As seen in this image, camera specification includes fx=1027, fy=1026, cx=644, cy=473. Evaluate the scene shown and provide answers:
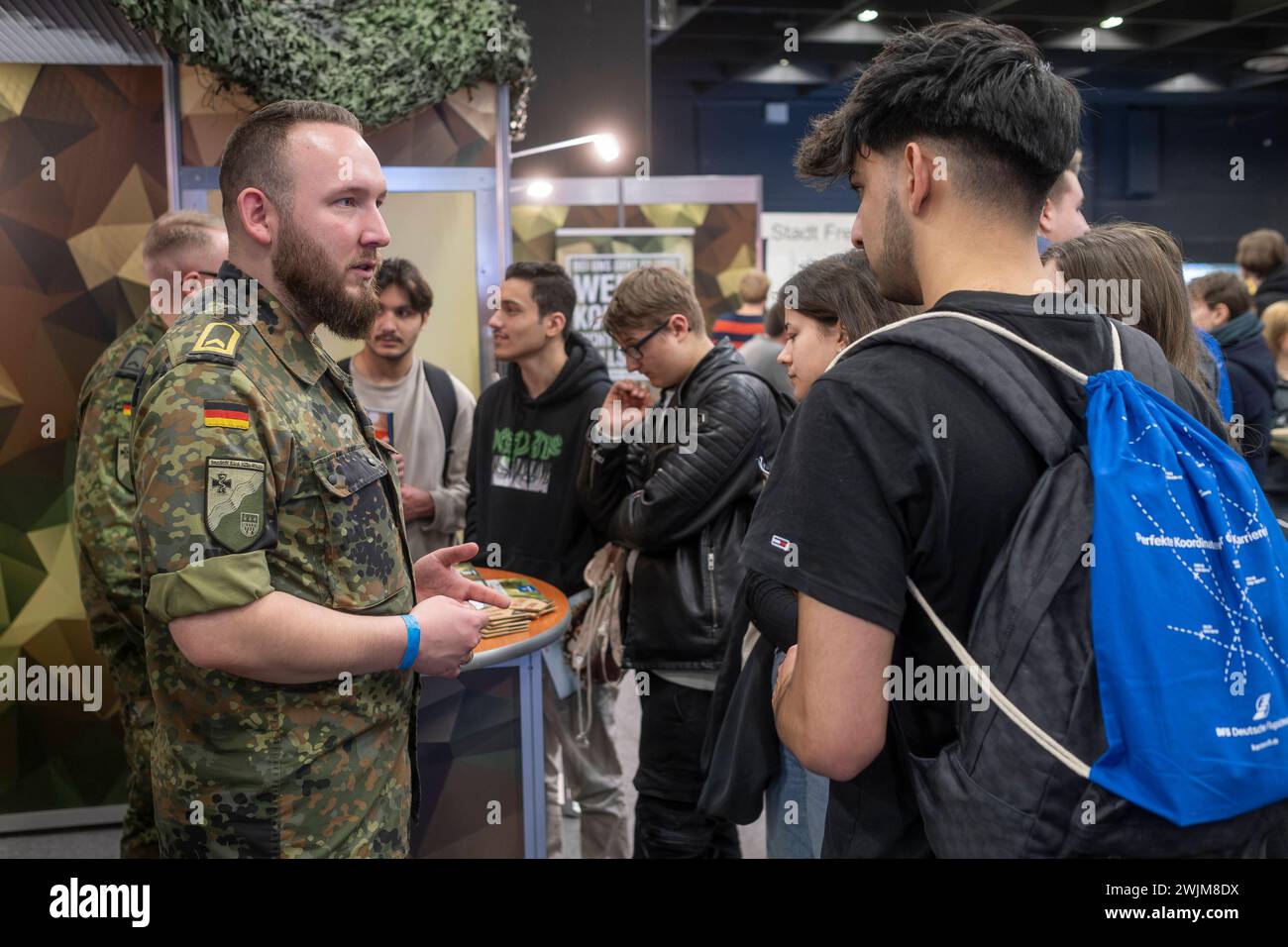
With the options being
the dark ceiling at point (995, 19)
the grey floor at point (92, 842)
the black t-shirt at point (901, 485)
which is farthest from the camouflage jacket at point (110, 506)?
the dark ceiling at point (995, 19)

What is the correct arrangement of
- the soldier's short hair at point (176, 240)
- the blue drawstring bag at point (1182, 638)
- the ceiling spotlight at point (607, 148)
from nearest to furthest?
the blue drawstring bag at point (1182, 638) < the soldier's short hair at point (176, 240) < the ceiling spotlight at point (607, 148)

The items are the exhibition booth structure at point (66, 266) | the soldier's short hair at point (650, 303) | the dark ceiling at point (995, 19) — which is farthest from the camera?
the dark ceiling at point (995, 19)

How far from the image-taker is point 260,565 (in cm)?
137

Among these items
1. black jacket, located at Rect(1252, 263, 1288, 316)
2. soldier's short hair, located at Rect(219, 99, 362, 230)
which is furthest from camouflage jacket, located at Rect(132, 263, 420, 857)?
black jacket, located at Rect(1252, 263, 1288, 316)

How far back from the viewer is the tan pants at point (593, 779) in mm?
3082

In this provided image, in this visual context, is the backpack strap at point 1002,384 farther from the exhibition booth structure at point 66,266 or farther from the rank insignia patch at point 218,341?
the exhibition booth structure at point 66,266

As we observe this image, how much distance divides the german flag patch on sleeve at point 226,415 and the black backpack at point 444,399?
2.04 meters

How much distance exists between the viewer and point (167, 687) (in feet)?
4.94

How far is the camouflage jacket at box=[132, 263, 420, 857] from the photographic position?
1358 millimetres

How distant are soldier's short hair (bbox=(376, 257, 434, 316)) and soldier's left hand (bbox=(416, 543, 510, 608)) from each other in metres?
1.61

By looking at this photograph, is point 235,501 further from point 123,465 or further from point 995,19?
point 995,19

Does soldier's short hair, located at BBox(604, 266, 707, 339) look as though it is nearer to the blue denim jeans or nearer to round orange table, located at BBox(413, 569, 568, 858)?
round orange table, located at BBox(413, 569, 568, 858)
